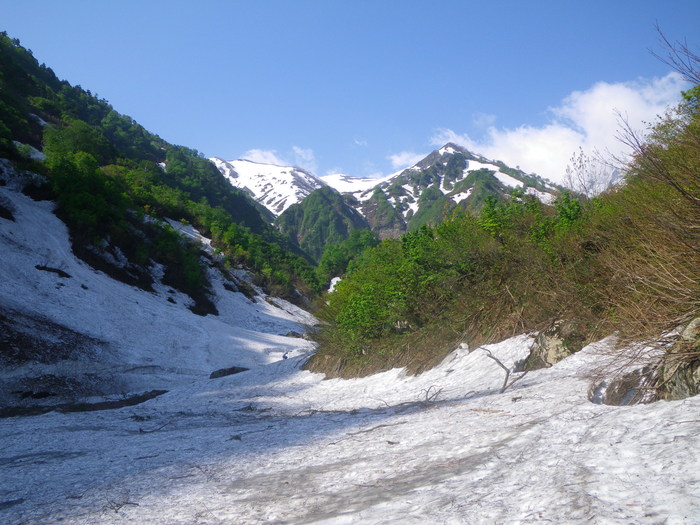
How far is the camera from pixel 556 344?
7891 mm

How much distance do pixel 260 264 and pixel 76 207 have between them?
34.6m

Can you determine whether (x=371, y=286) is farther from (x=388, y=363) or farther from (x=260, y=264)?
(x=260, y=264)

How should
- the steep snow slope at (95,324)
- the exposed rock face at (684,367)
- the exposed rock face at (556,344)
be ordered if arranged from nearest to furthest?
the exposed rock face at (684,367) < the exposed rock face at (556,344) < the steep snow slope at (95,324)

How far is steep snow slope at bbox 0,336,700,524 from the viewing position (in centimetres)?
282

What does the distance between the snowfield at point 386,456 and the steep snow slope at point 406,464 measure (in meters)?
0.02

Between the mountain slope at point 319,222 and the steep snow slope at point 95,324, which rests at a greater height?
the mountain slope at point 319,222

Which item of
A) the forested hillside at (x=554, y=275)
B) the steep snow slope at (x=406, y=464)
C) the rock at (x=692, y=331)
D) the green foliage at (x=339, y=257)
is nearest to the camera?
the steep snow slope at (x=406, y=464)

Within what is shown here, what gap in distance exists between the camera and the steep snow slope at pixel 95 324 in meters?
16.9

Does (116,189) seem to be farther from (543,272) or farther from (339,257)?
(339,257)

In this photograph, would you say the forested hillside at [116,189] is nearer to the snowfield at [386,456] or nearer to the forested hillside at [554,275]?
the forested hillside at [554,275]

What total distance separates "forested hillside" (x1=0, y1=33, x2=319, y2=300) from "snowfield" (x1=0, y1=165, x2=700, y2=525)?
2720 cm

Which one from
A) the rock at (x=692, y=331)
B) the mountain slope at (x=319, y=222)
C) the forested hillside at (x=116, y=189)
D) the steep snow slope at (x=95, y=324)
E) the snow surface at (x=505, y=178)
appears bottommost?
the steep snow slope at (x=95, y=324)

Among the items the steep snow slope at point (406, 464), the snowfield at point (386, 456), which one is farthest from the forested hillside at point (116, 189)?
the steep snow slope at point (406, 464)

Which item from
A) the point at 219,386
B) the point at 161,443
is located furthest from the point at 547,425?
the point at 219,386
